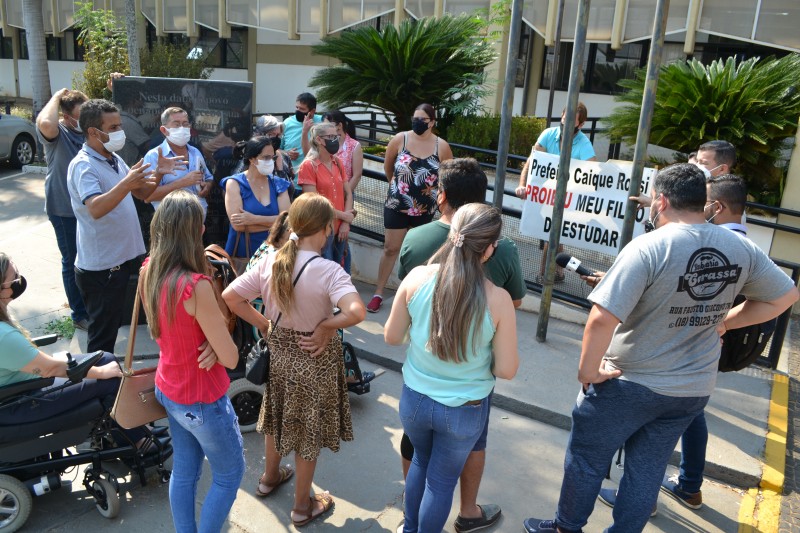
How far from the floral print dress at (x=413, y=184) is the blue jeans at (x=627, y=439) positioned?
3.10 metres

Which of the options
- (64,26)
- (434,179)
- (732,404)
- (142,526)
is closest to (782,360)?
(732,404)

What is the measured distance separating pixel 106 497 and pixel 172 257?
4.78ft

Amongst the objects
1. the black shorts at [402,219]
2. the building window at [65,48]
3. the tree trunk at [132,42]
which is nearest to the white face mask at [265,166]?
the black shorts at [402,219]

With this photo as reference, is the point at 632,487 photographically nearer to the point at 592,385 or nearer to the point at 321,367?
the point at 592,385

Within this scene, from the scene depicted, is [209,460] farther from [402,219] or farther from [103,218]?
[402,219]

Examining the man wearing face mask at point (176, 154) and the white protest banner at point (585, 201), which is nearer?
the man wearing face mask at point (176, 154)

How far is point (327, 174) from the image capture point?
5.43 meters

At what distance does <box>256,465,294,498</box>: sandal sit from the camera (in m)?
3.69

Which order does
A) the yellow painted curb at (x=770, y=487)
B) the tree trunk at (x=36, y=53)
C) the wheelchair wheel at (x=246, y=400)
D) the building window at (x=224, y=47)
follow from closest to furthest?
the yellow painted curb at (x=770, y=487) < the wheelchair wheel at (x=246, y=400) < the tree trunk at (x=36, y=53) < the building window at (x=224, y=47)

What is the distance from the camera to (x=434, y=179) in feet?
19.3

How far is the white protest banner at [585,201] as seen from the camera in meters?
5.41

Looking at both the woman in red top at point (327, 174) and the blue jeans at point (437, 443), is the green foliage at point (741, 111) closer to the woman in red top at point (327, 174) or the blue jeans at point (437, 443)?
the woman in red top at point (327, 174)

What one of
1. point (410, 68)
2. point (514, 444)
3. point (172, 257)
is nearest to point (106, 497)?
point (172, 257)

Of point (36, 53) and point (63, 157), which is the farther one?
point (36, 53)
